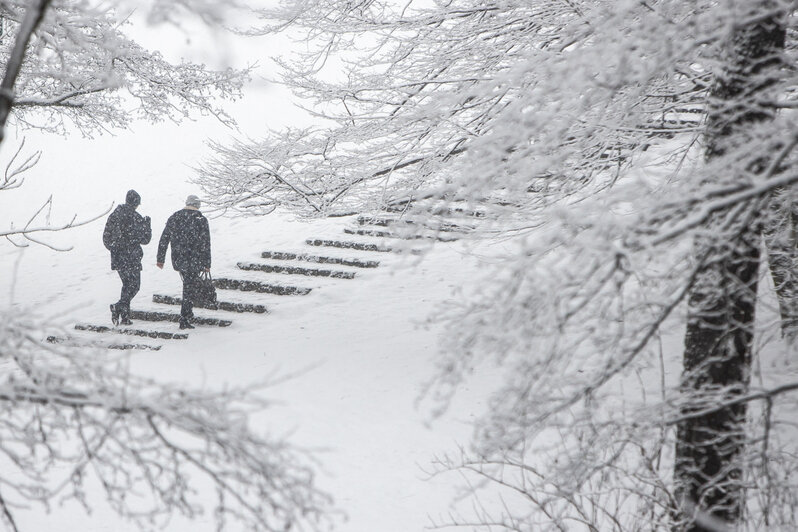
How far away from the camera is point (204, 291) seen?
26.5ft

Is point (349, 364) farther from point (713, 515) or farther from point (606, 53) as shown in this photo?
point (606, 53)

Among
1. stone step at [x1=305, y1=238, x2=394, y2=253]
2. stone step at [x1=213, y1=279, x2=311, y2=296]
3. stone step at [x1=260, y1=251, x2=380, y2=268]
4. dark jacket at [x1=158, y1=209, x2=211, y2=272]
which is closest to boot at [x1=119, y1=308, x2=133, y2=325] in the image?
dark jacket at [x1=158, y1=209, x2=211, y2=272]

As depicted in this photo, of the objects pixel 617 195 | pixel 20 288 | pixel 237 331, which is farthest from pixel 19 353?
pixel 20 288

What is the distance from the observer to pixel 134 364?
6812 millimetres

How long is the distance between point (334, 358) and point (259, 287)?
2448 millimetres

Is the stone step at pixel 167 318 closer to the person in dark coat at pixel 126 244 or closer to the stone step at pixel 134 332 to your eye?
the person in dark coat at pixel 126 244

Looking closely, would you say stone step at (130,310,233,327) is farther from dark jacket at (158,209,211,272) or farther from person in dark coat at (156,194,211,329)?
dark jacket at (158,209,211,272)

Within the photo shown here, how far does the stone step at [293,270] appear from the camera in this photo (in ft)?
30.0

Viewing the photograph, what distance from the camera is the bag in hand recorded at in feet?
26.2

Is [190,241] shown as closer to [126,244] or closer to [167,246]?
[167,246]

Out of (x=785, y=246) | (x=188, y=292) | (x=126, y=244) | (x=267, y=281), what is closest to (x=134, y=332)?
(x=188, y=292)

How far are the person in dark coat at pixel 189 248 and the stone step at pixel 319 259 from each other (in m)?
2.00

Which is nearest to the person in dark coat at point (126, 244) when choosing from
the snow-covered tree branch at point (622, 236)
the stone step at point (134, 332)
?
the stone step at point (134, 332)

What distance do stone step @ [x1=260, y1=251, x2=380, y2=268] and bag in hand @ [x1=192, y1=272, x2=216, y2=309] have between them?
1852mm
